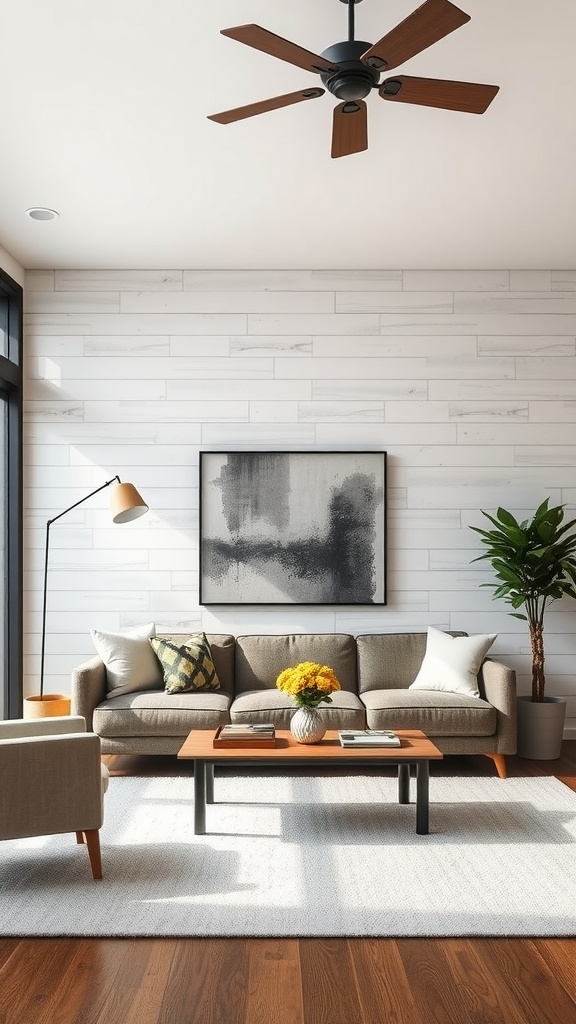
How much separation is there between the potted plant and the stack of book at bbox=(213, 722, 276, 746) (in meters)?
1.85

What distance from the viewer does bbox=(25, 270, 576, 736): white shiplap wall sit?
5.47m

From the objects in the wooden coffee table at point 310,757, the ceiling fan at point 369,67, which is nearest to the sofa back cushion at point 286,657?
the wooden coffee table at point 310,757

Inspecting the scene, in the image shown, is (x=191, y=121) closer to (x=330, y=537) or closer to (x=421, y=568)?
(x=330, y=537)

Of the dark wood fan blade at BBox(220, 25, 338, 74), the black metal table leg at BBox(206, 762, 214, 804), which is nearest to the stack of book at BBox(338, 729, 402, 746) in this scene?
the black metal table leg at BBox(206, 762, 214, 804)

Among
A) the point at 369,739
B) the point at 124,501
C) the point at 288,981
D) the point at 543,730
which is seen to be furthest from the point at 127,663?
the point at 288,981

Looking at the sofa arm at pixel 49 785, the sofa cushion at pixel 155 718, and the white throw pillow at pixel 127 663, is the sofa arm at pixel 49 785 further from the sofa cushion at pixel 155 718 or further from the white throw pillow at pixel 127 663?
the white throw pillow at pixel 127 663

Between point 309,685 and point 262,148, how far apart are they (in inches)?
94.9

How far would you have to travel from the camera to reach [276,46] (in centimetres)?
241

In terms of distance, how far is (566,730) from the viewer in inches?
214

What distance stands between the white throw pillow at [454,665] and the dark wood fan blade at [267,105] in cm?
318

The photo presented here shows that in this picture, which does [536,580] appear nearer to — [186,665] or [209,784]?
[186,665]

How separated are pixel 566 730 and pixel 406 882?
2.70 m

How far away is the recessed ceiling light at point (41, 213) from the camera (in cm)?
448

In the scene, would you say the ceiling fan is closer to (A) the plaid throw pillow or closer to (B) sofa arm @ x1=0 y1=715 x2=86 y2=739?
(B) sofa arm @ x1=0 y1=715 x2=86 y2=739
